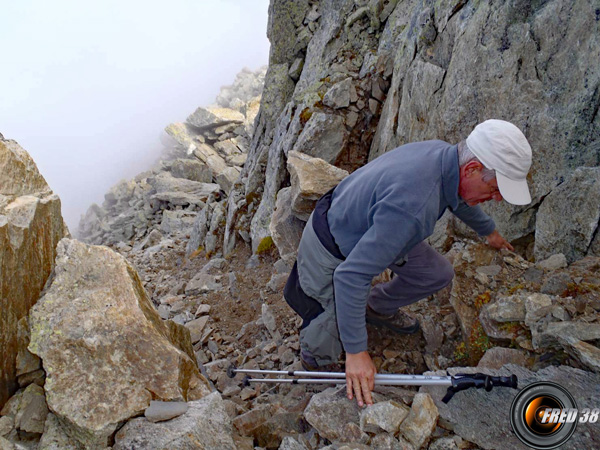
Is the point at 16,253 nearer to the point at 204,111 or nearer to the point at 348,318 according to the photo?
the point at 348,318

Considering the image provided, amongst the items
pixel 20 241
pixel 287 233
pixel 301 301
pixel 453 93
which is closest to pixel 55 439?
pixel 20 241

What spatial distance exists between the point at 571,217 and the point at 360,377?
152 inches

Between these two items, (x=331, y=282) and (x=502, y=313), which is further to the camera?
(x=331, y=282)

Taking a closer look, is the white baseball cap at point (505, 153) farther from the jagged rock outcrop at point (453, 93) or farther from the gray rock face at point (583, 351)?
the jagged rock outcrop at point (453, 93)

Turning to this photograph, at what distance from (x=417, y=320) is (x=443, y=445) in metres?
2.49

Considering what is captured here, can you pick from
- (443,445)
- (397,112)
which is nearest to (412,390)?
(443,445)

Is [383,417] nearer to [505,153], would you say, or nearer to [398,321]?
[398,321]

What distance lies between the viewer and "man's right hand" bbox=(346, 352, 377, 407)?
13.2 feet

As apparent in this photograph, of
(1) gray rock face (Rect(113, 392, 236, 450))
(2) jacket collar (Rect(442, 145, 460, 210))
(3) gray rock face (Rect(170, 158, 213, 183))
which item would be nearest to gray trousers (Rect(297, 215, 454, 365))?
(2) jacket collar (Rect(442, 145, 460, 210))

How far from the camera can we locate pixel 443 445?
3.69 metres

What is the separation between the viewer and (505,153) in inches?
145

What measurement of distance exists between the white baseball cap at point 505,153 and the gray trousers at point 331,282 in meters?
1.65

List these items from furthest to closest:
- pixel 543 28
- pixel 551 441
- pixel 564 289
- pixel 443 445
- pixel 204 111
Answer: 1. pixel 204 111
2. pixel 543 28
3. pixel 564 289
4. pixel 443 445
5. pixel 551 441

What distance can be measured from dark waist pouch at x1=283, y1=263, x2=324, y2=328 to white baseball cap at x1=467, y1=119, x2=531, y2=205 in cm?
296
